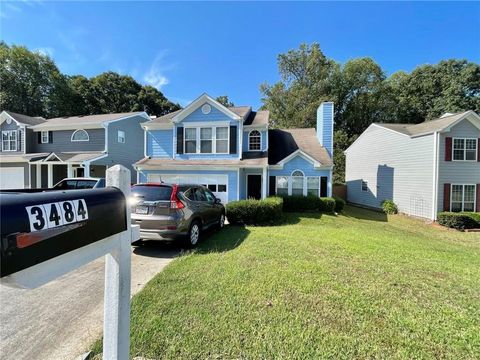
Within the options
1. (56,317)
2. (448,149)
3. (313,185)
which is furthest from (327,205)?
(56,317)

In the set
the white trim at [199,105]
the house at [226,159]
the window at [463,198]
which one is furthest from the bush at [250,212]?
the window at [463,198]

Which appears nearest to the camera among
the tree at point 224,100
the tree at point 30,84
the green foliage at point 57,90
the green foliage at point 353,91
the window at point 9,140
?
the window at point 9,140

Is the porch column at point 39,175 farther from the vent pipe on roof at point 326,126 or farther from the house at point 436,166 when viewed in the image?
the house at point 436,166

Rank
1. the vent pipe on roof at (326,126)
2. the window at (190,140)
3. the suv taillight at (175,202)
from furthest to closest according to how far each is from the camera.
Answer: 1. the vent pipe on roof at (326,126)
2. the window at (190,140)
3. the suv taillight at (175,202)

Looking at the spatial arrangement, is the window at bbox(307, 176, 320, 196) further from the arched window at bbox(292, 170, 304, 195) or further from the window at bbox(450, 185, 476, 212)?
the window at bbox(450, 185, 476, 212)

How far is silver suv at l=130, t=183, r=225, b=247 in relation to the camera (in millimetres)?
6309

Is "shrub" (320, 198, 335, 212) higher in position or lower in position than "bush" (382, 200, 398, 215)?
higher

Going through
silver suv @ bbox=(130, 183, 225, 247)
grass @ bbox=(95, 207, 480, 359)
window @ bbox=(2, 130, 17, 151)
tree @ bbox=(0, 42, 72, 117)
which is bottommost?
grass @ bbox=(95, 207, 480, 359)

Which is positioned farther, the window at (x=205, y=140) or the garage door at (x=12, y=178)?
the garage door at (x=12, y=178)

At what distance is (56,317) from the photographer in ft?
11.3

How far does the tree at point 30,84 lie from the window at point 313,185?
104 feet

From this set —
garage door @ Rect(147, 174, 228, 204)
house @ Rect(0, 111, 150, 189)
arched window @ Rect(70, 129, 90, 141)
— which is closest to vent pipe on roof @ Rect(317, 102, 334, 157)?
garage door @ Rect(147, 174, 228, 204)

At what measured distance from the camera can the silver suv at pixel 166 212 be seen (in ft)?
20.7

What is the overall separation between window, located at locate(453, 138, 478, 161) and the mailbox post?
19.0 meters
